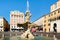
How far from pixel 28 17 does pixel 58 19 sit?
48.8 metres

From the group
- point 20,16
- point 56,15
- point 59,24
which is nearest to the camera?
point 59,24

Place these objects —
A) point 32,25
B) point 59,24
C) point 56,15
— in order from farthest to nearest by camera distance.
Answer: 1. point 56,15
2. point 59,24
3. point 32,25

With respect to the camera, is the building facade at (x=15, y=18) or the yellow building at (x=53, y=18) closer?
the yellow building at (x=53, y=18)

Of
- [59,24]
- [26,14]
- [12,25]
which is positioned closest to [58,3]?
[59,24]

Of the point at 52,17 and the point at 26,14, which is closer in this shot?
the point at 26,14

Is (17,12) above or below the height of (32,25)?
above

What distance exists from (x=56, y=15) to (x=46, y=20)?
18.7 m

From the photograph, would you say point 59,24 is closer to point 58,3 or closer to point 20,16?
point 58,3

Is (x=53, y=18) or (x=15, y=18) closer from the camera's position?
(x=53, y=18)

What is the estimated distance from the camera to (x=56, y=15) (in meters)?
95.3

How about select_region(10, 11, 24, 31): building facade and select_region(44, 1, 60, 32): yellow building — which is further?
select_region(10, 11, 24, 31): building facade

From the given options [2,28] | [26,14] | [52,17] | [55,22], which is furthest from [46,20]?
[26,14]

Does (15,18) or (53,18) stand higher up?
(15,18)

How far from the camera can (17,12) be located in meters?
184
